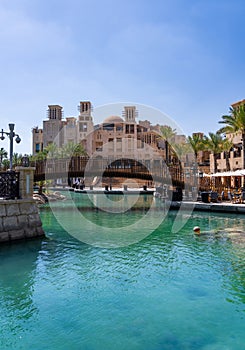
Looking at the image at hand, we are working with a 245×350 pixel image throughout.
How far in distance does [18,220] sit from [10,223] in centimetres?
42

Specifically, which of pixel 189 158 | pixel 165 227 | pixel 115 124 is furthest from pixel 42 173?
pixel 115 124

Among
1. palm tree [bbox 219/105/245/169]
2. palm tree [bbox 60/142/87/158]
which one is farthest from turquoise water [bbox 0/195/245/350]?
palm tree [bbox 60/142/87/158]

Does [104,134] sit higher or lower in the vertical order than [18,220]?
higher

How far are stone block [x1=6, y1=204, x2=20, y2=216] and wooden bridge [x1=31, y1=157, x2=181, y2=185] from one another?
43.7 feet

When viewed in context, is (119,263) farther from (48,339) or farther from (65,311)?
(48,339)

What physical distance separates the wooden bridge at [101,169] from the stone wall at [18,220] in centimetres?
1268

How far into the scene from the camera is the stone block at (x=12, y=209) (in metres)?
14.0

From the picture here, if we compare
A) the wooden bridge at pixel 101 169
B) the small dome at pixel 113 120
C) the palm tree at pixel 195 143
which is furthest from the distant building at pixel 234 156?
the small dome at pixel 113 120

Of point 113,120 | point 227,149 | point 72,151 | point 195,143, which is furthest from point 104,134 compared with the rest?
point 227,149

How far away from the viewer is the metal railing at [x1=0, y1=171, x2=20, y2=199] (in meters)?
14.7

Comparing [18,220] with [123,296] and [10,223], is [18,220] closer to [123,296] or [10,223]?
[10,223]

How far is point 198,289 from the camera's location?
29.5 ft

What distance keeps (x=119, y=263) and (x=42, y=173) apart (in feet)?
57.4

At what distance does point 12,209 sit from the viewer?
14.2 m
